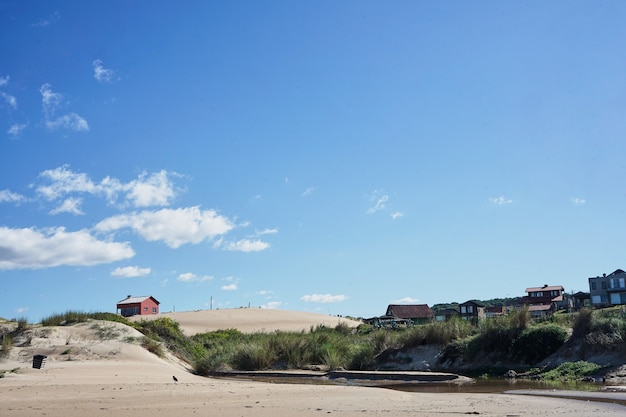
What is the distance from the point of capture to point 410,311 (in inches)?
3059

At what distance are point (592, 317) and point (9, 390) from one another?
19.1m

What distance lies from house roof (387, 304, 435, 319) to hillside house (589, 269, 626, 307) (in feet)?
63.5

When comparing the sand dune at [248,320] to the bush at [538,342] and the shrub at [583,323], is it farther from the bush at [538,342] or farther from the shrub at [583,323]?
the shrub at [583,323]

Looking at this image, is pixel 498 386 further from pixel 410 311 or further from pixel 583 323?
pixel 410 311

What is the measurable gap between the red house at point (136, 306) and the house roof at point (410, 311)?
1286 inches

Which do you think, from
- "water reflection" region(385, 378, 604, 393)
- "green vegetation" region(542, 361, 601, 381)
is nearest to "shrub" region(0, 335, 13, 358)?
"water reflection" region(385, 378, 604, 393)

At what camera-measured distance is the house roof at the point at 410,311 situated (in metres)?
75.9

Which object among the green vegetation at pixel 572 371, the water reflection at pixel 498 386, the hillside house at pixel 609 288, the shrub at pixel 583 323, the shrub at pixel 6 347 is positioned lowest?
the water reflection at pixel 498 386

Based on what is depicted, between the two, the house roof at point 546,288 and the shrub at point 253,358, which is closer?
the shrub at point 253,358

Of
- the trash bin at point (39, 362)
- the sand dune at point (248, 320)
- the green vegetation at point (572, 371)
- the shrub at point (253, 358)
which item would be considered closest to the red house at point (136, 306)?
the sand dune at point (248, 320)

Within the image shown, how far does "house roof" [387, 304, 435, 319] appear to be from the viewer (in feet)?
249

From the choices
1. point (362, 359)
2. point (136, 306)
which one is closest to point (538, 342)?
point (362, 359)

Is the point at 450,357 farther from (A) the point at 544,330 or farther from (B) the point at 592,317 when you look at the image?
(B) the point at 592,317

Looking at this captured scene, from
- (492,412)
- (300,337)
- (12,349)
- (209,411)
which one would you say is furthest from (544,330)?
(12,349)
